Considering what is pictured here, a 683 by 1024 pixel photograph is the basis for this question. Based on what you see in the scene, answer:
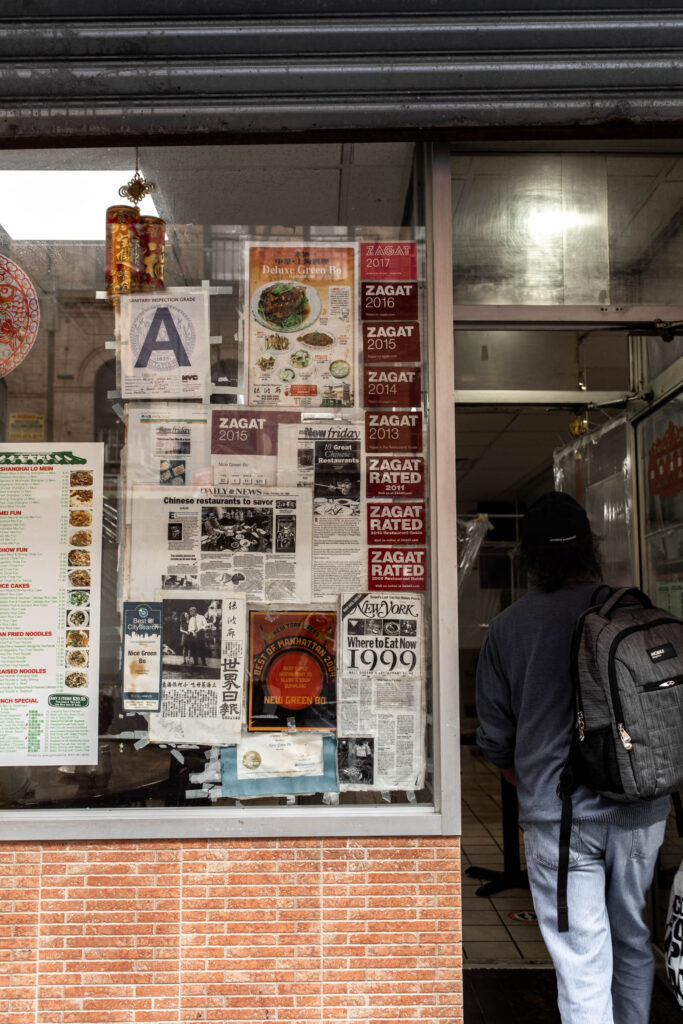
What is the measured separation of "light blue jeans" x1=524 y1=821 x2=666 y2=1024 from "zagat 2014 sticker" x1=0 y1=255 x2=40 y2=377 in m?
2.59

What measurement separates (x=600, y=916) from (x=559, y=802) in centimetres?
35

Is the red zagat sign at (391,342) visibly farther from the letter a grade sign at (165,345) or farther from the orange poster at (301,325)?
the letter a grade sign at (165,345)

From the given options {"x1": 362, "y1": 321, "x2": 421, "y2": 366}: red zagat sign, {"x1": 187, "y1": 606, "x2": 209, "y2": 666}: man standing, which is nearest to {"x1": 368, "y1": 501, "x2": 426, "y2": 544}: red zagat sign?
{"x1": 362, "y1": 321, "x2": 421, "y2": 366}: red zagat sign

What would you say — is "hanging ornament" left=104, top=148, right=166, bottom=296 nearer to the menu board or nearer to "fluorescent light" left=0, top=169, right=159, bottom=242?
"fluorescent light" left=0, top=169, right=159, bottom=242

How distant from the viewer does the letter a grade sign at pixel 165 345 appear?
10.7 ft

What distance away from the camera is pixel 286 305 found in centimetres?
329

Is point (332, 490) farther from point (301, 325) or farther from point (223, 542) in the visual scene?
point (301, 325)

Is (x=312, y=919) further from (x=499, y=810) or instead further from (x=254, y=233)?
(x=499, y=810)

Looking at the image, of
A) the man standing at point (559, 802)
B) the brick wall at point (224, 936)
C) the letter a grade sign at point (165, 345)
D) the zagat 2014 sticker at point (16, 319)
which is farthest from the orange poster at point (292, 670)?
the zagat 2014 sticker at point (16, 319)

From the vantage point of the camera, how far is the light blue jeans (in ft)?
8.34

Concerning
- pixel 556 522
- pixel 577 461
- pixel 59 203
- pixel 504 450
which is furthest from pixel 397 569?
pixel 504 450

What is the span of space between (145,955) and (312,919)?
0.60m

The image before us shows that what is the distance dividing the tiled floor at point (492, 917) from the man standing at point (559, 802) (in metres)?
1.58

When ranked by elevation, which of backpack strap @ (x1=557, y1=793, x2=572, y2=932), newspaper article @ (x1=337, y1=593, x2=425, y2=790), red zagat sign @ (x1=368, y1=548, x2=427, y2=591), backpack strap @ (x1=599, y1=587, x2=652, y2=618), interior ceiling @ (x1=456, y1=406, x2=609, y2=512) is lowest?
backpack strap @ (x1=557, y1=793, x2=572, y2=932)
